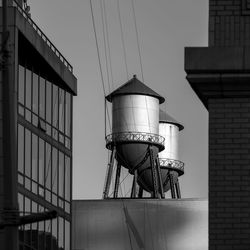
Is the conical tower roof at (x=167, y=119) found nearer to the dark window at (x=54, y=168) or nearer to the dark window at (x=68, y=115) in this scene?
the dark window at (x=68, y=115)

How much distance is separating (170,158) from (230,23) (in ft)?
235

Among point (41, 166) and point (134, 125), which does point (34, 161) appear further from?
point (134, 125)

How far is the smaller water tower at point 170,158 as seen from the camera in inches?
3565

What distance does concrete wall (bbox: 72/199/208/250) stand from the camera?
79688 millimetres

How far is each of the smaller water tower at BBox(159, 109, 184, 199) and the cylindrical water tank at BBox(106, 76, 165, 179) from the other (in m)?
4.75

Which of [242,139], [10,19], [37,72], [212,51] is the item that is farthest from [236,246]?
[37,72]

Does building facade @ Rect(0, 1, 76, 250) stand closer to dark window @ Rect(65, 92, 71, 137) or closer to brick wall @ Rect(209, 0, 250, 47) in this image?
dark window @ Rect(65, 92, 71, 137)

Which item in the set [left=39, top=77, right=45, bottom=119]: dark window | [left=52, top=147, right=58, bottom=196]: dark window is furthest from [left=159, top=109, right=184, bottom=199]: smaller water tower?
[left=39, top=77, right=45, bottom=119]: dark window

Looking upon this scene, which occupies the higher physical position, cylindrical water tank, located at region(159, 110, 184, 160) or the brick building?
cylindrical water tank, located at region(159, 110, 184, 160)

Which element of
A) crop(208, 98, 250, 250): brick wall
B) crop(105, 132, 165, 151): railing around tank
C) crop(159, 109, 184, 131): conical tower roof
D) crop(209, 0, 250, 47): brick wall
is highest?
crop(159, 109, 184, 131): conical tower roof

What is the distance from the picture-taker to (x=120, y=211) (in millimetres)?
80750

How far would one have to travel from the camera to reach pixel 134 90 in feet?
281

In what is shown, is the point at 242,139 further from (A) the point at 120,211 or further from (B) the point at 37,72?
(A) the point at 120,211

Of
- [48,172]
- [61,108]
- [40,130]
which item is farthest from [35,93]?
[61,108]
